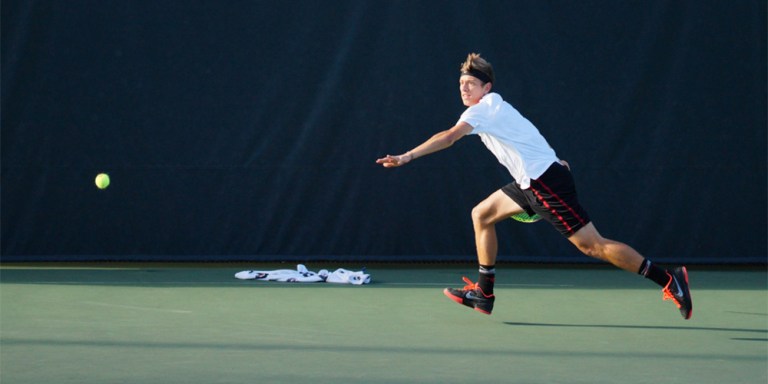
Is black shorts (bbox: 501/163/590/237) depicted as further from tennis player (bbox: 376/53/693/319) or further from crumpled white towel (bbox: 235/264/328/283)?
crumpled white towel (bbox: 235/264/328/283)

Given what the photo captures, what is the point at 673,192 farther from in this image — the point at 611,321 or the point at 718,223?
the point at 611,321

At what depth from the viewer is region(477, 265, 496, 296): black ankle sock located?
214 inches

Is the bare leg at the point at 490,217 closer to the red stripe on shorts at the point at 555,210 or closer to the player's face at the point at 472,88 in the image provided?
the red stripe on shorts at the point at 555,210

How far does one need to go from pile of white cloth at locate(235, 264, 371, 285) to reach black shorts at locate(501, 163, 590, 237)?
1.96 meters

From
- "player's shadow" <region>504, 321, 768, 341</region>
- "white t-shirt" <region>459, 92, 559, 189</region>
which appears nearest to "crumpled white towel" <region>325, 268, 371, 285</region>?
"player's shadow" <region>504, 321, 768, 341</region>

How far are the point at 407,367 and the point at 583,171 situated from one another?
4.32 meters

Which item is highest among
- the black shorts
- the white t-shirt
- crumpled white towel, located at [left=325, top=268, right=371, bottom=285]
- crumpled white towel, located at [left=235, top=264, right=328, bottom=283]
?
crumpled white towel, located at [left=235, top=264, right=328, bottom=283]

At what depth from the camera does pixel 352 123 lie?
26.6ft

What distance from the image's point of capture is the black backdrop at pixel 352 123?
8.08 m

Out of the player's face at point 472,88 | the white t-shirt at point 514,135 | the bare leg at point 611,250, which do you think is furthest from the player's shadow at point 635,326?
the player's face at point 472,88

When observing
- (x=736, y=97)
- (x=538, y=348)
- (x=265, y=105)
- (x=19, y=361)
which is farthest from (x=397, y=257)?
(x=19, y=361)

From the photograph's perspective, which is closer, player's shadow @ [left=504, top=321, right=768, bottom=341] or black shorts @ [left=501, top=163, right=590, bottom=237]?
player's shadow @ [left=504, top=321, right=768, bottom=341]

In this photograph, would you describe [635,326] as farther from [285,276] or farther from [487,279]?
[285,276]

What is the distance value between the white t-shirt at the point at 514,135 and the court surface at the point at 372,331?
2.46 ft
